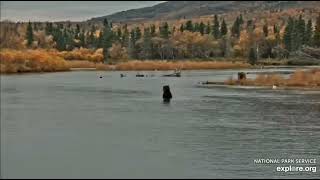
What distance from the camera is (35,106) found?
45344mm

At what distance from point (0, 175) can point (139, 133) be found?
11.2 meters

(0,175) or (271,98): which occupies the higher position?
(0,175)

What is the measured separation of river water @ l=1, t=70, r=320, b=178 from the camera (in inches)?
877

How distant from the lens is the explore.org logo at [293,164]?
2274cm

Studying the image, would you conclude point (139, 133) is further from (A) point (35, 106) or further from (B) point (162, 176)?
(A) point (35, 106)

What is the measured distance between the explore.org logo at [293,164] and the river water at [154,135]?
0.37 meters

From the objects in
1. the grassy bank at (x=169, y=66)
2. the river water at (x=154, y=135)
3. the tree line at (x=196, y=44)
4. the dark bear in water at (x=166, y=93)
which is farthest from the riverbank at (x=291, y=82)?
the tree line at (x=196, y=44)

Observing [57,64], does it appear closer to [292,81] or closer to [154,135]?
[292,81]

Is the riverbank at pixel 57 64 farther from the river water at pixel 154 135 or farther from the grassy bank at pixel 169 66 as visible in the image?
the river water at pixel 154 135

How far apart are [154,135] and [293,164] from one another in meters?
8.31

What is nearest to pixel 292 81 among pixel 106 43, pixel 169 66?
pixel 169 66

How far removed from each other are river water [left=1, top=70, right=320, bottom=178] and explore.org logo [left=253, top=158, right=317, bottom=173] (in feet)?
1.21

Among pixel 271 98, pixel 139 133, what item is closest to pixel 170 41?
pixel 271 98

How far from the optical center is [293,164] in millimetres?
23625
